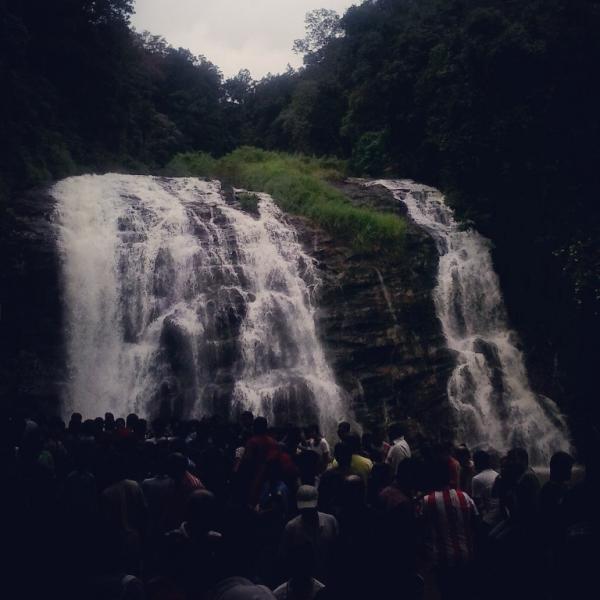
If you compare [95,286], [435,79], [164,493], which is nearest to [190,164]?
[435,79]

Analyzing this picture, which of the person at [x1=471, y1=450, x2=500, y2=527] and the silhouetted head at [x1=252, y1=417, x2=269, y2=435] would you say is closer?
the person at [x1=471, y1=450, x2=500, y2=527]

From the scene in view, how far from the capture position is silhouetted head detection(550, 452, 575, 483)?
515 centimetres

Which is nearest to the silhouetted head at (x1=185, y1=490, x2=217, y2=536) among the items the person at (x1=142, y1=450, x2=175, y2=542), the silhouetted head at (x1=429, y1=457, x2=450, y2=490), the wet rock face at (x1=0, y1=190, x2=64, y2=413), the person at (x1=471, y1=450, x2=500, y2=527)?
the person at (x1=142, y1=450, x2=175, y2=542)

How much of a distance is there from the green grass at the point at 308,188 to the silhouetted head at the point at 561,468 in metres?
14.4

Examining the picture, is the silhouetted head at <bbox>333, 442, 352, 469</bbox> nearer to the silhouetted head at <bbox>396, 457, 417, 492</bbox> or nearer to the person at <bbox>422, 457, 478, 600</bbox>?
the silhouetted head at <bbox>396, 457, 417, 492</bbox>

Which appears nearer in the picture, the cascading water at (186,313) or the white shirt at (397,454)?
the white shirt at (397,454)

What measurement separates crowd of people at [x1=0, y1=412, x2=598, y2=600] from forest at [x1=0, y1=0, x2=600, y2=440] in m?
13.8

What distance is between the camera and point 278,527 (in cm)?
524

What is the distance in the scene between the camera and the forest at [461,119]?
18.9 metres

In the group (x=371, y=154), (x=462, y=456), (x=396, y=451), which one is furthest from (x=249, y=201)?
(x=462, y=456)

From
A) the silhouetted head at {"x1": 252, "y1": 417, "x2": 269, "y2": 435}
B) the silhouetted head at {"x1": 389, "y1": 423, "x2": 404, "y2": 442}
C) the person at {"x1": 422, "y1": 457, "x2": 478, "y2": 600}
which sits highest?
the silhouetted head at {"x1": 252, "y1": 417, "x2": 269, "y2": 435}

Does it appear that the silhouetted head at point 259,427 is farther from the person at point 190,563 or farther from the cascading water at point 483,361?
the cascading water at point 483,361

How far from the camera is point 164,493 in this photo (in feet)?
18.9

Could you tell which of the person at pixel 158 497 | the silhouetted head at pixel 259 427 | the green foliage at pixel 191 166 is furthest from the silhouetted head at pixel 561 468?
the green foliage at pixel 191 166
